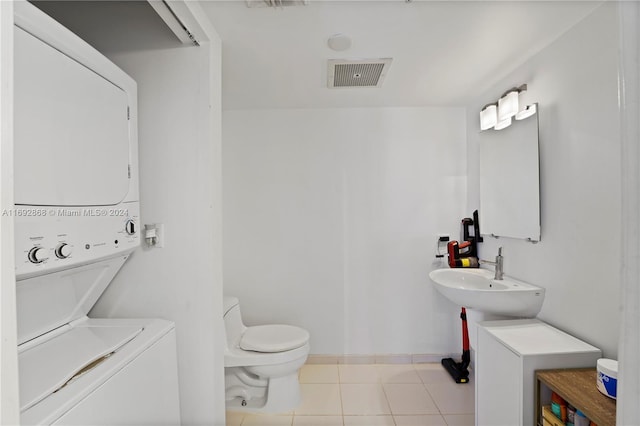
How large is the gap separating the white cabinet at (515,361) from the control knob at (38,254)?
1.80 m

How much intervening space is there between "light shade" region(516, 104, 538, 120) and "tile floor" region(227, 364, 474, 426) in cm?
191

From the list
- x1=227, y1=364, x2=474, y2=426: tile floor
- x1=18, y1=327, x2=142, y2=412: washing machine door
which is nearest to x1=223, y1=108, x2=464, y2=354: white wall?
x1=227, y1=364, x2=474, y2=426: tile floor

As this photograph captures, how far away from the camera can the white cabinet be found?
4.45 ft

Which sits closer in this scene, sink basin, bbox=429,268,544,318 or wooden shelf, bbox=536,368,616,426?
wooden shelf, bbox=536,368,616,426

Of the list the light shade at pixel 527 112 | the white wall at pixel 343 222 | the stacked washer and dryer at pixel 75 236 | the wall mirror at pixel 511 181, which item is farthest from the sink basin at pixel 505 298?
the stacked washer and dryer at pixel 75 236

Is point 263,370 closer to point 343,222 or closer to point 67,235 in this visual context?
point 343,222

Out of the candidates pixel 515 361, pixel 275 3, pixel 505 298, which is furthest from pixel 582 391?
pixel 275 3

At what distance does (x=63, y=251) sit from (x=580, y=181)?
7.06ft

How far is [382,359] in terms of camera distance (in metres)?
2.69

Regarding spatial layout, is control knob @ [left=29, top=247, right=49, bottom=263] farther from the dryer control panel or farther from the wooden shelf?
the wooden shelf

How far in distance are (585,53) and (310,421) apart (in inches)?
98.9

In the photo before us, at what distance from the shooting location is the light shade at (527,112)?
1.80 m

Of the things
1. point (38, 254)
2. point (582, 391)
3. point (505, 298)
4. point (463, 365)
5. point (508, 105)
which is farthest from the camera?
point (463, 365)

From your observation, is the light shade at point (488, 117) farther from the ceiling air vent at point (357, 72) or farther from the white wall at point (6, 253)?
the white wall at point (6, 253)
